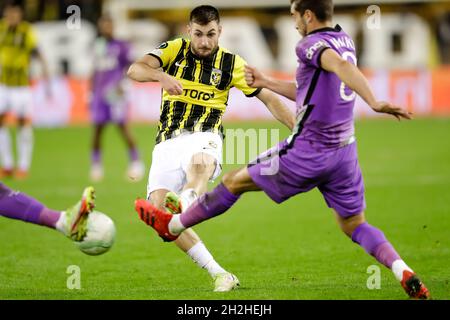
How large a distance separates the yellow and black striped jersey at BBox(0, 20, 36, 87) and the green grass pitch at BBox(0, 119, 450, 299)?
1.80 metres

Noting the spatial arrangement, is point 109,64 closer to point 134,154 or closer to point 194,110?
point 134,154

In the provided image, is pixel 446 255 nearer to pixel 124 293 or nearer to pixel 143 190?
pixel 124 293

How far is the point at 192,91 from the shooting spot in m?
7.91

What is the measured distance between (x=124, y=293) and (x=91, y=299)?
40cm

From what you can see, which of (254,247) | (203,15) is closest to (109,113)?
(254,247)

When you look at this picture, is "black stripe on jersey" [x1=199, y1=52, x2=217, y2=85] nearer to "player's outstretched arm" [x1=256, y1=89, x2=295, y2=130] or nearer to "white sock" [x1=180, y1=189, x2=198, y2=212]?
"player's outstretched arm" [x1=256, y1=89, x2=295, y2=130]

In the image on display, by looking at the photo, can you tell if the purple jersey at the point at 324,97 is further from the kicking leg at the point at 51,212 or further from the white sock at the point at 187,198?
the kicking leg at the point at 51,212

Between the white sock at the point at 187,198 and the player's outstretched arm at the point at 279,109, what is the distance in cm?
98

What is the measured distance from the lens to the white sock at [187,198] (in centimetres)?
720

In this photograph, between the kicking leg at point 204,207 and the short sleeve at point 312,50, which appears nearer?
the short sleeve at point 312,50

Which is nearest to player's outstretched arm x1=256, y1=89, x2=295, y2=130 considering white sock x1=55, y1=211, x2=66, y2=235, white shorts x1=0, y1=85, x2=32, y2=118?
white sock x1=55, y1=211, x2=66, y2=235

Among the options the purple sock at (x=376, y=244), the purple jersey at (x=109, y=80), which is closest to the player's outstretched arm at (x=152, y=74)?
the purple sock at (x=376, y=244)

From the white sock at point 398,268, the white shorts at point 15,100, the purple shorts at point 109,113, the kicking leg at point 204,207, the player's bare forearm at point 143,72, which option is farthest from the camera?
the white shorts at point 15,100

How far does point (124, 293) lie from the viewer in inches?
283
